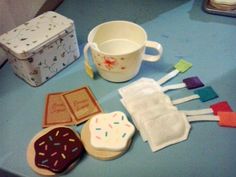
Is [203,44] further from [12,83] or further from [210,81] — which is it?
[12,83]

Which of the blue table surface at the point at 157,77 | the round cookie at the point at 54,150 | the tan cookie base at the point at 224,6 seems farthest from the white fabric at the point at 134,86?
the tan cookie base at the point at 224,6

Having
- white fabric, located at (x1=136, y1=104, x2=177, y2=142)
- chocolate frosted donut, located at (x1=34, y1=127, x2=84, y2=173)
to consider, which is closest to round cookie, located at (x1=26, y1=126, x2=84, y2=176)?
chocolate frosted donut, located at (x1=34, y1=127, x2=84, y2=173)

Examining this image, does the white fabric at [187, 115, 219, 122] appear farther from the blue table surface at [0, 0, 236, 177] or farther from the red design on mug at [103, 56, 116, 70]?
the red design on mug at [103, 56, 116, 70]

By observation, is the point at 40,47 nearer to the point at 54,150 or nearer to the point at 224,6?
the point at 54,150

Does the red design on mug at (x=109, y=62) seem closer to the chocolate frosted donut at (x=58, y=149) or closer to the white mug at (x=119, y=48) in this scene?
the white mug at (x=119, y=48)

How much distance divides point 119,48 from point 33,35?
6.9 inches

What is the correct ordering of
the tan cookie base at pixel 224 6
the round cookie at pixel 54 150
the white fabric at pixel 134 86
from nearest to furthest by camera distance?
1. the round cookie at pixel 54 150
2. the white fabric at pixel 134 86
3. the tan cookie base at pixel 224 6

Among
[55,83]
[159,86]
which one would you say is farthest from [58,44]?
[159,86]

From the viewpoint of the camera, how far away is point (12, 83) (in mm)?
570

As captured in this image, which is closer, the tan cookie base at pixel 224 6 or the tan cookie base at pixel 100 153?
the tan cookie base at pixel 100 153

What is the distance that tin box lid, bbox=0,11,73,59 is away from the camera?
0.50m

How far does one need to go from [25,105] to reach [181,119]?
29 cm

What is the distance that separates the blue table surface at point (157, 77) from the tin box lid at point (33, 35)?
9 cm

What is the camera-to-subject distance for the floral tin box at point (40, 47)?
0.51 m
